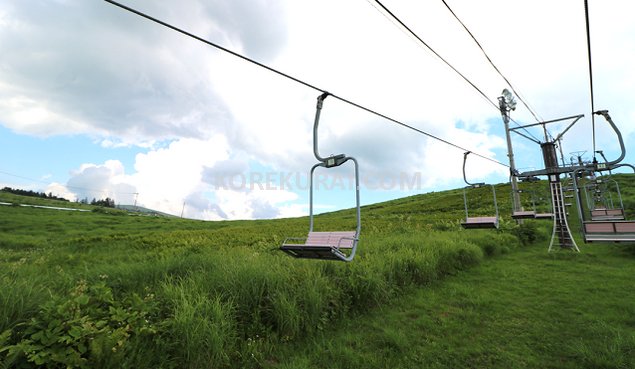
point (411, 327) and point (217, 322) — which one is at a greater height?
point (217, 322)

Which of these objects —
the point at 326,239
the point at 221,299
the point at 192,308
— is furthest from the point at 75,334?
the point at 326,239

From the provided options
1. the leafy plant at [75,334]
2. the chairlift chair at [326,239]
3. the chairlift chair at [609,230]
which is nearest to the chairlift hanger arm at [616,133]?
the chairlift chair at [609,230]

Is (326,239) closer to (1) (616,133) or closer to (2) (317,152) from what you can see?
(2) (317,152)

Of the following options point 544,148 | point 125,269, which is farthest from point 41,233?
point 544,148

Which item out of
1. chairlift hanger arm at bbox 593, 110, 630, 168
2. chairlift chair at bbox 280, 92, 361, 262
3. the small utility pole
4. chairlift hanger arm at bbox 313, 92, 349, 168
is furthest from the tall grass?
the small utility pole

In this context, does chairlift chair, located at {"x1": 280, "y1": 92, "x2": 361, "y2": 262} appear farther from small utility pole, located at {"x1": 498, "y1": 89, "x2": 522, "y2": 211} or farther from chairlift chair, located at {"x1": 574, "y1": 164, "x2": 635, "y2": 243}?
small utility pole, located at {"x1": 498, "y1": 89, "x2": 522, "y2": 211}

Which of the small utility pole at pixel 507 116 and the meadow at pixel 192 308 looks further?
the small utility pole at pixel 507 116

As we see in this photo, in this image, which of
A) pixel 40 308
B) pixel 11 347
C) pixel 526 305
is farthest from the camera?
pixel 526 305

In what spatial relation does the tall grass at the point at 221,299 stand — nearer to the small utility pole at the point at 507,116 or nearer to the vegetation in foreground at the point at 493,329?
the vegetation in foreground at the point at 493,329

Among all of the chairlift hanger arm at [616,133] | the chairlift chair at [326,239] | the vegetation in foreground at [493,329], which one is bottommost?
the vegetation in foreground at [493,329]

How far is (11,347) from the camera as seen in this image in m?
2.92

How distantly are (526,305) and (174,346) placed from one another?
7.48 metres

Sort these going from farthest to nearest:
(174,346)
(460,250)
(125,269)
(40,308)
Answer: (460,250) → (125,269) → (174,346) → (40,308)

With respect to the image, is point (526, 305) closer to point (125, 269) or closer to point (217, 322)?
point (217, 322)
